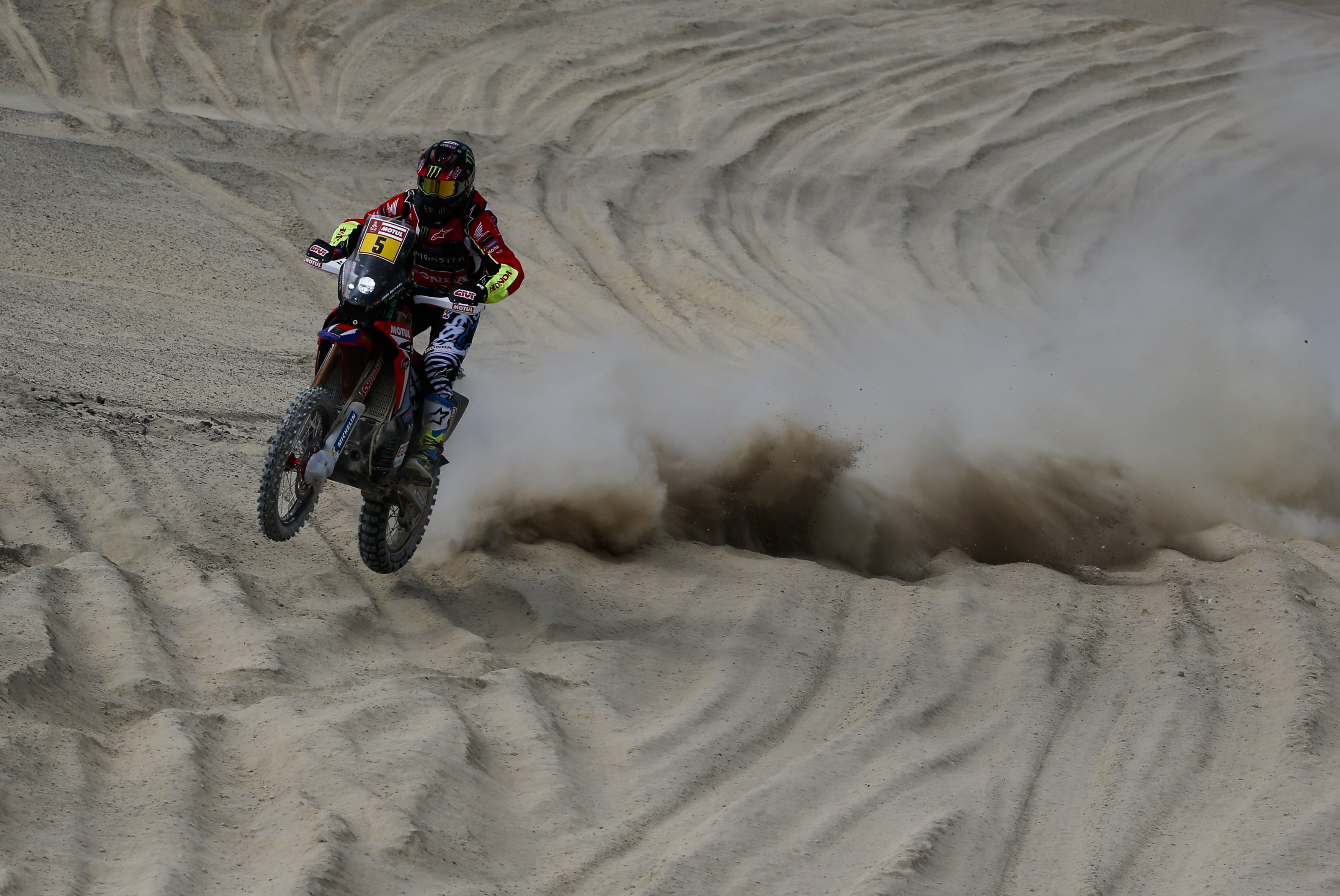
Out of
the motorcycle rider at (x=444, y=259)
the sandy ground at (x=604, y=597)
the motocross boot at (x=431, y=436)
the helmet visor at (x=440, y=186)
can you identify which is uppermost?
the helmet visor at (x=440, y=186)

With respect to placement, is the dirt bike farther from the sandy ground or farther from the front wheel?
the sandy ground

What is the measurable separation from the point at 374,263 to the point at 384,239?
156 mm

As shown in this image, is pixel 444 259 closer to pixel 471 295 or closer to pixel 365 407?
pixel 471 295

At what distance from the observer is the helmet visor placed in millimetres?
6137

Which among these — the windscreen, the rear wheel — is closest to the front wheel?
the rear wheel

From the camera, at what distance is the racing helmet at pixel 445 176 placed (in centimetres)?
613

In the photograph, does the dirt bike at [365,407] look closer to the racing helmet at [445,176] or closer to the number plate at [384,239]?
the number plate at [384,239]

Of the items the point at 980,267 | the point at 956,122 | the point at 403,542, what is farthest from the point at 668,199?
the point at 403,542

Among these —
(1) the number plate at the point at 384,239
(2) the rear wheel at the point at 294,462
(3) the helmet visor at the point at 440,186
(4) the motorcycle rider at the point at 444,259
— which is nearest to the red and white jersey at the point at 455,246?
(4) the motorcycle rider at the point at 444,259

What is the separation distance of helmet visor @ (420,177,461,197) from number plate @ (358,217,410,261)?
0.42 meters

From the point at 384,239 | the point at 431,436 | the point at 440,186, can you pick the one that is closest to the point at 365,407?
the point at 431,436

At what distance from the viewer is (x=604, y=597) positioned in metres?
6.41

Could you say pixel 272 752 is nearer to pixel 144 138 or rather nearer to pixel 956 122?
pixel 144 138

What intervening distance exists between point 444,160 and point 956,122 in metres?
12.5
